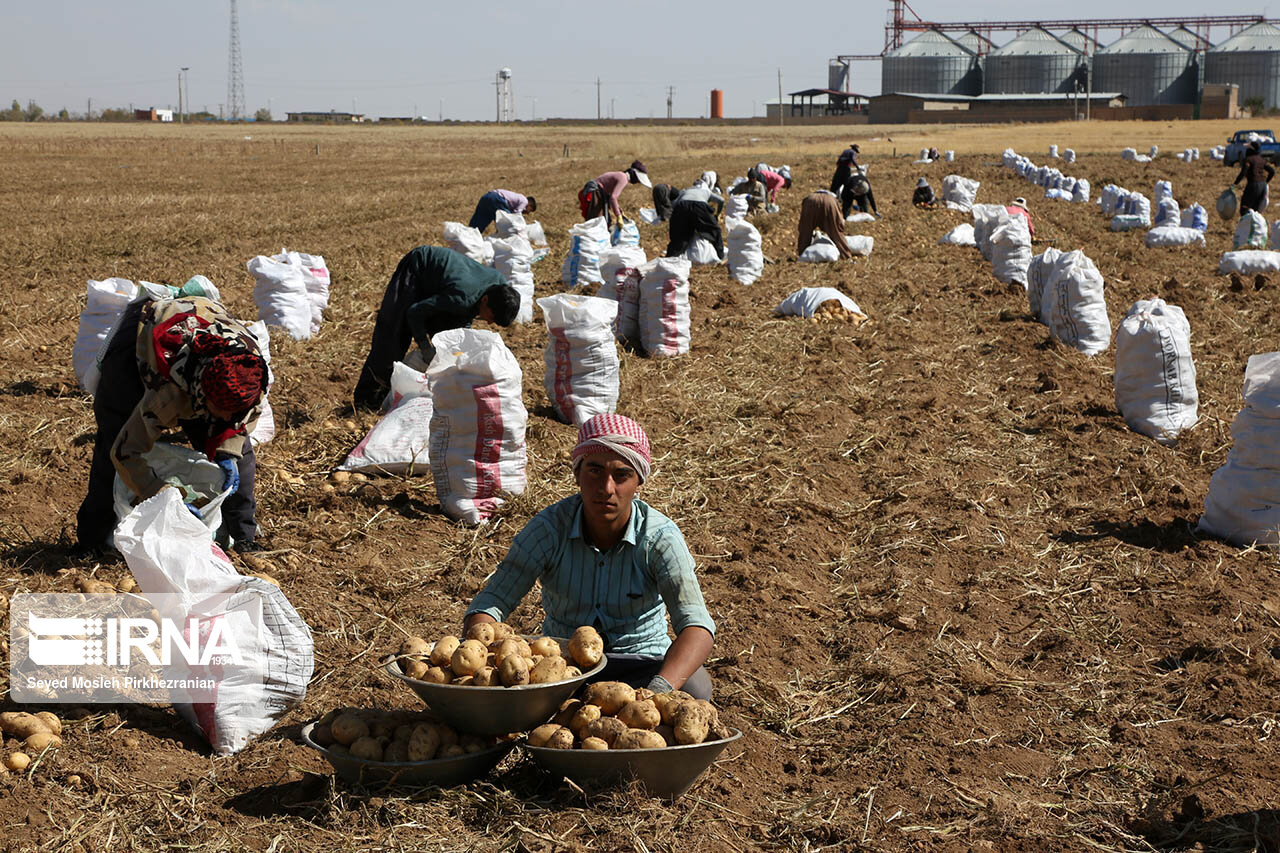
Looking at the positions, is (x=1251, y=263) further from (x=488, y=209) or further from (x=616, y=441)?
(x=616, y=441)

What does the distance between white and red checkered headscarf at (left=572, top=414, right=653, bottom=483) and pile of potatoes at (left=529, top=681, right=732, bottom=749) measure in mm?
589

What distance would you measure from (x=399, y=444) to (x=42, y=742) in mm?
3007

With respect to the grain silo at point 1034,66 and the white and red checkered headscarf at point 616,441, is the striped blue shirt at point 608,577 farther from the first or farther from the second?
the grain silo at point 1034,66

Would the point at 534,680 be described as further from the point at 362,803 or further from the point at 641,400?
the point at 641,400

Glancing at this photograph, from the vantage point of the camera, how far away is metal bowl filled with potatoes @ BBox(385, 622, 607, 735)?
2973 mm

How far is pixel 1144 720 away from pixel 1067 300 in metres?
6.17

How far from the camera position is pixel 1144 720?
3.97m

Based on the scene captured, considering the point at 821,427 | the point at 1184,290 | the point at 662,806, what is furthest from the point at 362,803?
the point at 1184,290

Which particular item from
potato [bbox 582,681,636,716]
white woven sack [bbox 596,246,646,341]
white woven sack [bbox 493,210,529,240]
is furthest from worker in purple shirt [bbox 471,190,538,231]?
potato [bbox 582,681,636,716]

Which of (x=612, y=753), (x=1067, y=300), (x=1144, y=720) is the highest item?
(x=1067, y=300)

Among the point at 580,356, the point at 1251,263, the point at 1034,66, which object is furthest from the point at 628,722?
the point at 1034,66

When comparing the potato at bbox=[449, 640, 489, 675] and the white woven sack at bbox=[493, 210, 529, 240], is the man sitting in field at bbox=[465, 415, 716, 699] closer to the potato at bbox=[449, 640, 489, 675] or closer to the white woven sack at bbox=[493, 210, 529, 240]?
the potato at bbox=[449, 640, 489, 675]

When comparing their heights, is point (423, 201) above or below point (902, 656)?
above

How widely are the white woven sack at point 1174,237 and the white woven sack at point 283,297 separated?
39.9 ft
